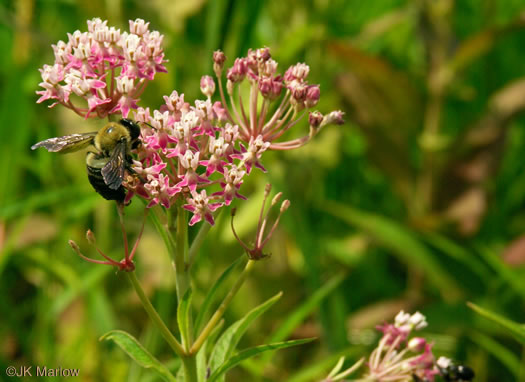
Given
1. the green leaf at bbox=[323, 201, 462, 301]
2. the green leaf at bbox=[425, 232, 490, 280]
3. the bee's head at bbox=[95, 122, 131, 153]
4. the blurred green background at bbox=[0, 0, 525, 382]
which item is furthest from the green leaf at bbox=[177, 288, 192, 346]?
the green leaf at bbox=[425, 232, 490, 280]

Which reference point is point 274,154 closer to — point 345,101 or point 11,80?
point 345,101

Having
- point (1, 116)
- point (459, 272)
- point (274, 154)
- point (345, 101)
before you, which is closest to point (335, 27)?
point (345, 101)

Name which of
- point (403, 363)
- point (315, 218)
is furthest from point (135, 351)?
point (315, 218)

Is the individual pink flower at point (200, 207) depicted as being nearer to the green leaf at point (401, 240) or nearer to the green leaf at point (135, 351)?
the green leaf at point (135, 351)

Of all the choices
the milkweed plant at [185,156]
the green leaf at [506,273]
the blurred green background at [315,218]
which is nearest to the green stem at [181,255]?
the milkweed plant at [185,156]

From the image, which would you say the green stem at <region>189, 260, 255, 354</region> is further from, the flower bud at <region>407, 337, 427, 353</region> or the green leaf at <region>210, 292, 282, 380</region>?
the flower bud at <region>407, 337, 427, 353</region>

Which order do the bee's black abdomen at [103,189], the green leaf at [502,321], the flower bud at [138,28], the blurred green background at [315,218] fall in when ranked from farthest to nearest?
1. the blurred green background at [315,218]
2. the flower bud at [138,28]
3. the bee's black abdomen at [103,189]
4. the green leaf at [502,321]
